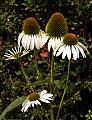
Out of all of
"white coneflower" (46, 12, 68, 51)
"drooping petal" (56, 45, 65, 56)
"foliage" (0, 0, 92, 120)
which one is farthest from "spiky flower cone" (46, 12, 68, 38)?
"foliage" (0, 0, 92, 120)

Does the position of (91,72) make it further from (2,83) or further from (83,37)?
(2,83)

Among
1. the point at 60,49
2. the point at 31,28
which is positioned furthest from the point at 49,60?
the point at 60,49

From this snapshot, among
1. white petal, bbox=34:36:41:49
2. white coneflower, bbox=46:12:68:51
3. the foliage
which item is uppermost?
white coneflower, bbox=46:12:68:51

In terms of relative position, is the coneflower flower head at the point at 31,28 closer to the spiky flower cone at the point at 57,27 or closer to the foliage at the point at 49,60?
the spiky flower cone at the point at 57,27

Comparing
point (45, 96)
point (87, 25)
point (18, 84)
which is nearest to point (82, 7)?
point (87, 25)

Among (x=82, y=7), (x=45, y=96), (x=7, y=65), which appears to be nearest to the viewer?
(x=45, y=96)

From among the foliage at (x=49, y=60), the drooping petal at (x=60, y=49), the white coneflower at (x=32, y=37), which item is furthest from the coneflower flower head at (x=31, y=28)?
the foliage at (x=49, y=60)

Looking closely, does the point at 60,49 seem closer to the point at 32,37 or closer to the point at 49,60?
the point at 32,37

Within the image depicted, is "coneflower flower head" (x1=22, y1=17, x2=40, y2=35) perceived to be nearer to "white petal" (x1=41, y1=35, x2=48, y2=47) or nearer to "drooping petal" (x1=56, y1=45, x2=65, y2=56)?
"white petal" (x1=41, y1=35, x2=48, y2=47)
